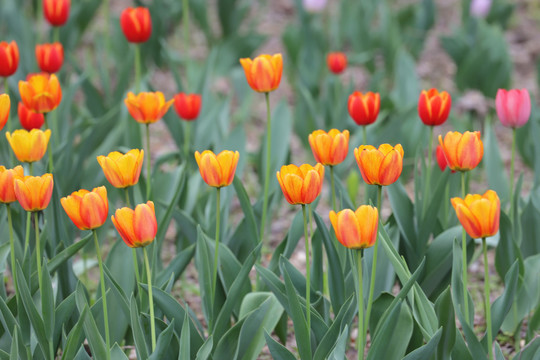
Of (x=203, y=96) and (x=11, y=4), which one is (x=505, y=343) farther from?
(x=11, y=4)

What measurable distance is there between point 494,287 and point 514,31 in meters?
2.77

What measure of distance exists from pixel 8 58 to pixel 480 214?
4.36 ft

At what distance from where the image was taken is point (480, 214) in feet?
4.10

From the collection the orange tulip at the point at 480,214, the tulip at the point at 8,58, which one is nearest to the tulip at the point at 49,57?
the tulip at the point at 8,58

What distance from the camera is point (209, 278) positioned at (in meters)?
1.71

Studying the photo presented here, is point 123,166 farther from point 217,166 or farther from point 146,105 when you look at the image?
point 146,105

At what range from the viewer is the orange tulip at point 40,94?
1812 mm

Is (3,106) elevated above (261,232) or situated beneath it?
elevated above

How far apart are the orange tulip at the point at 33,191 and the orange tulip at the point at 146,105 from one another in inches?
18.3

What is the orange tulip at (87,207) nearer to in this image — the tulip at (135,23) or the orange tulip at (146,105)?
the orange tulip at (146,105)

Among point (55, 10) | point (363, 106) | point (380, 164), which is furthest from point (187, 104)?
point (380, 164)

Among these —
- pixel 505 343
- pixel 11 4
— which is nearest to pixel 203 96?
pixel 11 4

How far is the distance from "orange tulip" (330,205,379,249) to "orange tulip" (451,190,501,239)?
14cm

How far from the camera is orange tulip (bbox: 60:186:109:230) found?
4.33 feet
